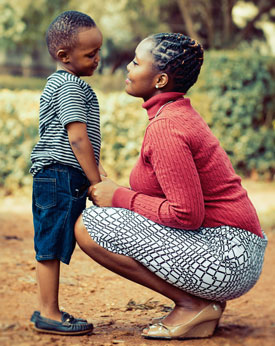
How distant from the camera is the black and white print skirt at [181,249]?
2611 millimetres

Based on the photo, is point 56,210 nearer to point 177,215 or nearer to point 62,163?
point 62,163

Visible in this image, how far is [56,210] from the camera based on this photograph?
8.84ft

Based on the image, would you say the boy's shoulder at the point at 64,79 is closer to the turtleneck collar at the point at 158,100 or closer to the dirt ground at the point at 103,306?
the turtleneck collar at the point at 158,100

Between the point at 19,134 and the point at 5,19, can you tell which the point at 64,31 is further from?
the point at 5,19

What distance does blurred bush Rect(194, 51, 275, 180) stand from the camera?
8.45 m

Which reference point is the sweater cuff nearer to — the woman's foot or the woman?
the woman

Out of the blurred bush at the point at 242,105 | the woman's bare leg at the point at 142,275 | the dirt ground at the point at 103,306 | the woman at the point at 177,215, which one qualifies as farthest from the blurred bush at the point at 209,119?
the woman's bare leg at the point at 142,275

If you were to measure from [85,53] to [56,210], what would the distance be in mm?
819

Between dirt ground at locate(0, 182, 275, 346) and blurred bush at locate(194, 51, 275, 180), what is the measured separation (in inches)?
145

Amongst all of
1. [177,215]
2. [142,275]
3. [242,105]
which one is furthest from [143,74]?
[242,105]

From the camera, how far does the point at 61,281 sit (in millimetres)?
3971

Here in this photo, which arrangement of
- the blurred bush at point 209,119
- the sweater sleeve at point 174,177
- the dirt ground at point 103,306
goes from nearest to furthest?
the sweater sleeve at point 174,177, the dirt ground at point 103,306, the blurred bush at point 209,119

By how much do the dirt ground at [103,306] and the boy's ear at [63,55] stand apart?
1416 mm

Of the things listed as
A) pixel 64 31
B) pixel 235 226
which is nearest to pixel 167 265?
pixel 235 226
